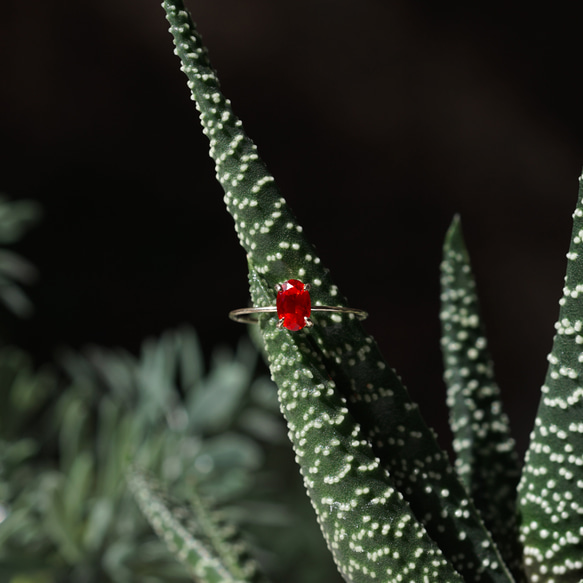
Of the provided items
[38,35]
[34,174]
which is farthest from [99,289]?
[38,35]

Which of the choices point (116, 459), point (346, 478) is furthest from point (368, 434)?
point (116, 459)

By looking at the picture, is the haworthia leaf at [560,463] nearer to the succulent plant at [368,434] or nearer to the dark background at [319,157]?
the succulent plant at [368,434]

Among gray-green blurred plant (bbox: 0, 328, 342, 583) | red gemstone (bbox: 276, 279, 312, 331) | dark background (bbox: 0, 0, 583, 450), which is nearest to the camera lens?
red gemstone (bbox: 276, 279, 312, 331)

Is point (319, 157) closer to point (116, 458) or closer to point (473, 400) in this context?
point (116, 458)

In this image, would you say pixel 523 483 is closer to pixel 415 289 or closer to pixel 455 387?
pixel 455 387

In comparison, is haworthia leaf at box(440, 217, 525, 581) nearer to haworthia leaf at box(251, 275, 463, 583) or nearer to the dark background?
haworthia leaf at box(251, 275, 463, 583)

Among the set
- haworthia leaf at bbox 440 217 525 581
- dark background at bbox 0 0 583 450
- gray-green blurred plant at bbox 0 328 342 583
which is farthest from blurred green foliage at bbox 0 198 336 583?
dark background at bbox 0 0 583 450
